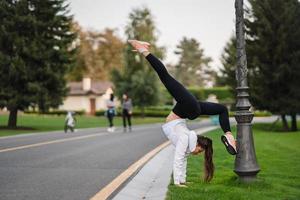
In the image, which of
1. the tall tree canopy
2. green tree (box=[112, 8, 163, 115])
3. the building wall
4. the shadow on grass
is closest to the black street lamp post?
the shadow on grass

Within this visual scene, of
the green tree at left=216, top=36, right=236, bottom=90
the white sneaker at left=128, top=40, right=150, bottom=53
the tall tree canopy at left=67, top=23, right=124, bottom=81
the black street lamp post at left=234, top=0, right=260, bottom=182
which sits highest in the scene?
the tall tree canopy at left=67, top=23, right=124, bottom=81

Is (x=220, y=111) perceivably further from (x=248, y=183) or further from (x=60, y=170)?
(x=60, y=170)

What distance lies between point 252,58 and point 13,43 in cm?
1341

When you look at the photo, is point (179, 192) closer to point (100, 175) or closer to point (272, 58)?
point (100, 175)

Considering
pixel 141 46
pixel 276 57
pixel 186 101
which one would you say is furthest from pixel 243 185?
pixel 276 57

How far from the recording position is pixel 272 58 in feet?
76.3

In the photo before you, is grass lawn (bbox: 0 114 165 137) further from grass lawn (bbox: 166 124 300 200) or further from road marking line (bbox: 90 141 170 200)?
grass lawn (bbox: 166 124 300 200)

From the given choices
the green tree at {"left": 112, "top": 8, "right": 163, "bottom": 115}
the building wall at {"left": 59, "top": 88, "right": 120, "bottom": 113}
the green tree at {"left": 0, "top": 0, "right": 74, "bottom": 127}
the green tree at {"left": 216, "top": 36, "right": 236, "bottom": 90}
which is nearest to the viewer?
the green tree at {"left": 0, "top": 0, "right": 74, "bottom": 127}

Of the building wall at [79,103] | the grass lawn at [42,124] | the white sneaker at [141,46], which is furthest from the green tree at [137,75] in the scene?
the white sneaker at [141,46]

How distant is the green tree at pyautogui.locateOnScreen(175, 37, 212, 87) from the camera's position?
104m

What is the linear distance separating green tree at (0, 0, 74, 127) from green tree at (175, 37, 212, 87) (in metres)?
77.8

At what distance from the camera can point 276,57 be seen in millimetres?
22844

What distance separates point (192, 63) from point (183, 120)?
9797 centimetres

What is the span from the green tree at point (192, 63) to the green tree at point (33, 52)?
3063 inches
